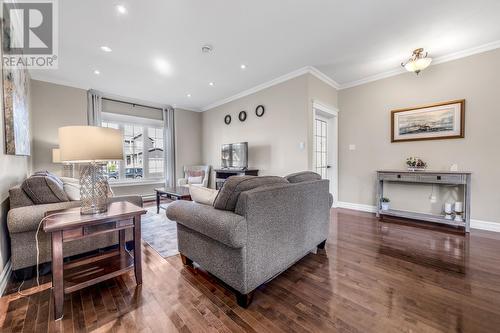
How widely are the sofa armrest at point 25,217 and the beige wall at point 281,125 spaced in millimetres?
3385

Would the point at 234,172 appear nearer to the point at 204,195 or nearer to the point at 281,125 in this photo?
the point at 281,125

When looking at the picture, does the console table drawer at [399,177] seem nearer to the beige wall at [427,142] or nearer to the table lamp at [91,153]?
the beige wall at [427,142]

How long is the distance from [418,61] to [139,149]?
6179 mm

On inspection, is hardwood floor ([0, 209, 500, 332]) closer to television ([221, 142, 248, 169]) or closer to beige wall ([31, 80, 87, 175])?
television ([221, 142, 248, 169])

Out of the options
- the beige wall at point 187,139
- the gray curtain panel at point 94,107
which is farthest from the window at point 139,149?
the beige wall at point 187,139

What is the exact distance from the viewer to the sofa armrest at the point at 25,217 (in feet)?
5.42

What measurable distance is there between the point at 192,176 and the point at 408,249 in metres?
4.78

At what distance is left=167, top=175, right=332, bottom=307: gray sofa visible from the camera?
1400 millimetres

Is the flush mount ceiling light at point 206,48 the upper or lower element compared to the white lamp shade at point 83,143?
upper

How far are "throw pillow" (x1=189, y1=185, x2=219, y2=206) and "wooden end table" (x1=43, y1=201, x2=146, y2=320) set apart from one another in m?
0.46

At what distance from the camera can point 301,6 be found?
2.18 meters

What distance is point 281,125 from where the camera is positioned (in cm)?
407

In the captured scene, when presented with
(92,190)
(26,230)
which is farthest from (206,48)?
(26,230)

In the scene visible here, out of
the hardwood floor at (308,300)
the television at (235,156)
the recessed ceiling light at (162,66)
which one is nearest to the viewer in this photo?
the hardwood floor at (308,300)
